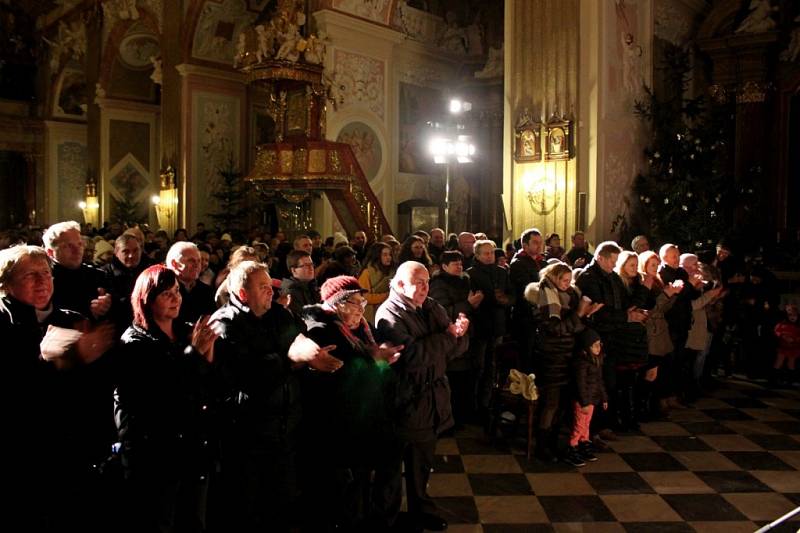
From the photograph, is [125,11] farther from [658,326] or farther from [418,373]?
[418,373]

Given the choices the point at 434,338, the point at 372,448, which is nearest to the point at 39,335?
the point at 372,448

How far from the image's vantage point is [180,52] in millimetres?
17953

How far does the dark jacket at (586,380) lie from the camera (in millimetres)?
5867

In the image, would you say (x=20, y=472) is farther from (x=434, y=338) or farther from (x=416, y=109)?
(x=416, y=109)

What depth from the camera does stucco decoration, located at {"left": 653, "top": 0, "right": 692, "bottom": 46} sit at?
1482cm

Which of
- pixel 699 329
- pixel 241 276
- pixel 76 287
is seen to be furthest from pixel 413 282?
pixel 699 329

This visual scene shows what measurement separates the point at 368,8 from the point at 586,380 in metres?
11.9

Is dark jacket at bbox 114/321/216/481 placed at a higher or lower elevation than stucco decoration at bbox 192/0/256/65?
lower

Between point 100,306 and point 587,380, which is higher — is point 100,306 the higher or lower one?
the higher one

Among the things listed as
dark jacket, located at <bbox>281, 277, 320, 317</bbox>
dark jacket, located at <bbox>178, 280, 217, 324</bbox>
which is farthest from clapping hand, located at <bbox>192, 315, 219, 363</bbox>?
dark jacket, located at <bbox>281, 277, 320, 317</bbox>

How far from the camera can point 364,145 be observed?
1611 centimetres

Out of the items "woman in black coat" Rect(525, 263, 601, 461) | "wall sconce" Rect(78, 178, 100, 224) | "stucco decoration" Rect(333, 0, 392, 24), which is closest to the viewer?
"woman in black coat" Rect(525, 263, 601, 461)

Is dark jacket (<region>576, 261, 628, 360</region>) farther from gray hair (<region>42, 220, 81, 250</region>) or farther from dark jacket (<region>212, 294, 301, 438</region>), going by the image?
gray hair (<region>42, 220, 81, 250</region>)

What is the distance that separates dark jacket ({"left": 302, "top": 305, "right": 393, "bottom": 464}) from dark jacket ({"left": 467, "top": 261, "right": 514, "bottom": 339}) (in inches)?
123
